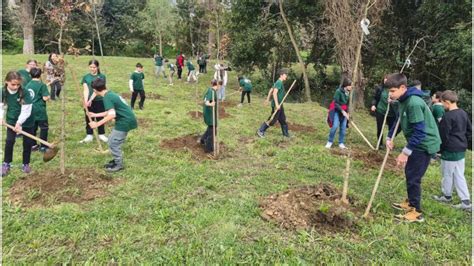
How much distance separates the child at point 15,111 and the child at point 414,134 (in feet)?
17.6

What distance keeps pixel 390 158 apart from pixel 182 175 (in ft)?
15.4

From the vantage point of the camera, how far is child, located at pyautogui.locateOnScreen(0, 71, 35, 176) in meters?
5.43

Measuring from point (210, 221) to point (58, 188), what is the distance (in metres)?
2.28

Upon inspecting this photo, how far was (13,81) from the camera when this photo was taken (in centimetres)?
537

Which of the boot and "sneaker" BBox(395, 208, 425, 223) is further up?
the boot

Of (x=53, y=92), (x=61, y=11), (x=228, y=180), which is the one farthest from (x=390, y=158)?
(x=53, y=92)

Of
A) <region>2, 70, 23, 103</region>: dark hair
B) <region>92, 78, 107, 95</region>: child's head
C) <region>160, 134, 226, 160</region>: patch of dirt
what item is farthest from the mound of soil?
<region>2, 70, 23, 103</region>: dark hair

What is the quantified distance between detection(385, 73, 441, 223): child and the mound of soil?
83 cm

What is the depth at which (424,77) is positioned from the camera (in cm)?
1736

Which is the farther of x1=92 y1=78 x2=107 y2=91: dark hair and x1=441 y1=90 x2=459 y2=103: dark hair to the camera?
x1=92 y1=78 x2=107 y2=91: dark hair

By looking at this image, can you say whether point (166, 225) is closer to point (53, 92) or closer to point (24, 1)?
point (53, 92)

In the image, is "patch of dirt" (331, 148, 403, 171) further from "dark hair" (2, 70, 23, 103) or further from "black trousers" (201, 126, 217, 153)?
"dark hair" (2, 70, 23, 103)

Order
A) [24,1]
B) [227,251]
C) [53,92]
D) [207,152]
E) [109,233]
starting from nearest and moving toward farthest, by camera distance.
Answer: [227,251]
[109,233]
[207,152]
[53,92]
[24,1]

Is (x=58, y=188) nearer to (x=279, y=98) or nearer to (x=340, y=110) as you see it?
(x=279, y=98)
